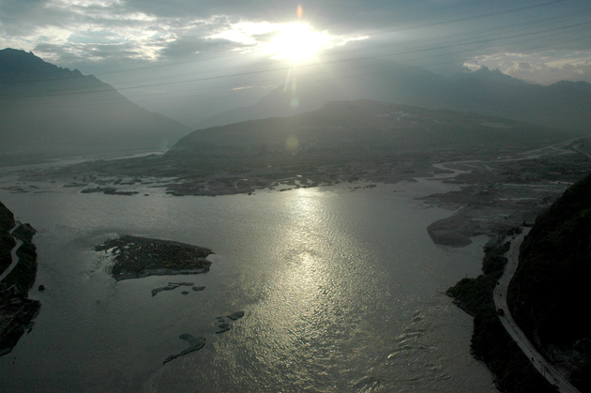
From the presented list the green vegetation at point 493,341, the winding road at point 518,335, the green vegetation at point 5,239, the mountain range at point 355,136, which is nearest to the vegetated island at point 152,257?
the green vegetation at point 5,239

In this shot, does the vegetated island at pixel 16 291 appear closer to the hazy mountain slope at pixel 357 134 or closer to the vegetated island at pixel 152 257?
the vegetated island at pixel 152 257

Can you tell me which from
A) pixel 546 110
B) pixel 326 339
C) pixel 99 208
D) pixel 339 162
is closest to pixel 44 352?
pixel 326 339

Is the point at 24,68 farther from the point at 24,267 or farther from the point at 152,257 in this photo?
the point at 152,257

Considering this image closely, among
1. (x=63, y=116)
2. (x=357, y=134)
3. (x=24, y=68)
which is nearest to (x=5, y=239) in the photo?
(x=357, y=134)

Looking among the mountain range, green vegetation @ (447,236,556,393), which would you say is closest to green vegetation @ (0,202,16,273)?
green vegetation @ (447,236,556,393)

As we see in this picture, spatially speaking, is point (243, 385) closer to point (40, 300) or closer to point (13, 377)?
point (13, 377)

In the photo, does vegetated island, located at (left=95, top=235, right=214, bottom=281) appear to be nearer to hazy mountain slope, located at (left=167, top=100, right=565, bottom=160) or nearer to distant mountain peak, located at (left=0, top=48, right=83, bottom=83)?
hazy mountain slope, located at (left=167, top=100, right=565, bottom=160)
